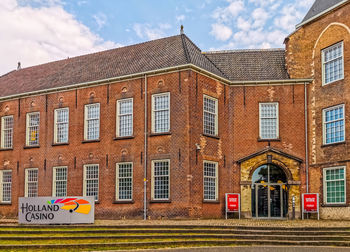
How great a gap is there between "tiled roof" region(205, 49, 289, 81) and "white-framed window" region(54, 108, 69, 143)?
960cm

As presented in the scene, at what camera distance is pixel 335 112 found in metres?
27.5

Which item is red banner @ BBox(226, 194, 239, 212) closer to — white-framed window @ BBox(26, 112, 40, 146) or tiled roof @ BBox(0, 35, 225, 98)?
tiled roof @ BBox(0, 35, 225, 98)

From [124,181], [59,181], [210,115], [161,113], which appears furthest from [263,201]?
[59,181]

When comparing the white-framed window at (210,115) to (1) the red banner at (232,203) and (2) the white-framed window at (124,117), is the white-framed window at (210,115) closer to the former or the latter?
(1) the red banner at (232,203)

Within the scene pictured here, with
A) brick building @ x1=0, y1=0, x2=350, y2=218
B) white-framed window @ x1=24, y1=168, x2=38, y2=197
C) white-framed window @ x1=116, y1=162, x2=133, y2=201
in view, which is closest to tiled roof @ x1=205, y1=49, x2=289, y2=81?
brick building @ x1=0, y1=0, x2=350, y2=218

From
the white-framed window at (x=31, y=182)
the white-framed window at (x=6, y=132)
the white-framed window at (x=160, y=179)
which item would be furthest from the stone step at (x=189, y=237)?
the white-framed window at (x=6, y=132)

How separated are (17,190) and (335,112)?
19.9 metres

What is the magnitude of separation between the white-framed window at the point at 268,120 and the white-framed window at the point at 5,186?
16557 millimetres

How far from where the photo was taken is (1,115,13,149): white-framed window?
3428cm

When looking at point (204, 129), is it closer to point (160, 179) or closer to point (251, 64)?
point (160, 179)

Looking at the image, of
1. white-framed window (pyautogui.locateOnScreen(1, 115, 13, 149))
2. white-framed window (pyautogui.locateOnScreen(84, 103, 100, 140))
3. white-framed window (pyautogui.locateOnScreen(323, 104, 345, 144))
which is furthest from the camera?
white-framed window (pyautogui.locateOnScreen(1, 115, 13, 149))

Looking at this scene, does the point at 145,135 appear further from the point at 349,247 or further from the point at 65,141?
the point at 349,247

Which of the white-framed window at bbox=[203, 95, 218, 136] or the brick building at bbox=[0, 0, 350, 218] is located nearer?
the brick building at bbox=[0, 0, 350, 218]

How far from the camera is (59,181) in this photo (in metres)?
31.6
